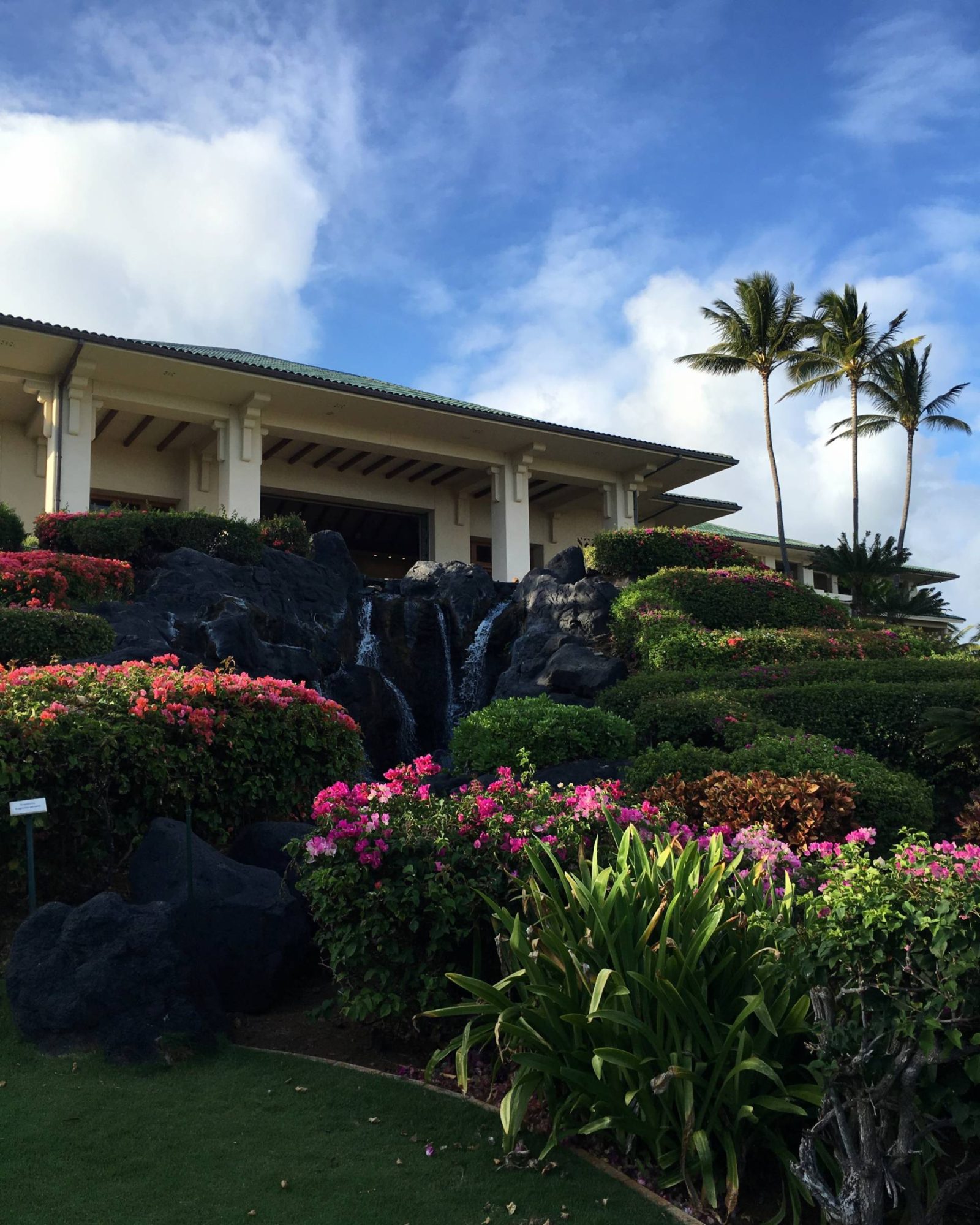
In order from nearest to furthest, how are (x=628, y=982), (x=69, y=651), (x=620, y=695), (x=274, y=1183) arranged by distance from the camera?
(x=274, y=1183), (x=628, y=982), (x=69, y=651), (x=620, y=695)

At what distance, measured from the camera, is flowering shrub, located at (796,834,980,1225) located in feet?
10.3

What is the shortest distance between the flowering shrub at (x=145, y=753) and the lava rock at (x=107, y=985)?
1.24m

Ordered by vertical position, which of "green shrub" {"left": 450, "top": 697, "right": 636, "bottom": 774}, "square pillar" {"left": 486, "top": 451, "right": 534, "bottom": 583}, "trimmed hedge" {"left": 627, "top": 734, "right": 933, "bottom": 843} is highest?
"square pillar" {"left": 486, "top": 451, "right": 534, "bottom": 583}

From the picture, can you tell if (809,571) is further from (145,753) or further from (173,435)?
(145,753)

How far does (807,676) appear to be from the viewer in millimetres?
11156

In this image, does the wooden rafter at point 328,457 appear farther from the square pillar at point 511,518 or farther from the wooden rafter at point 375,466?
the square pillar at point 511,518

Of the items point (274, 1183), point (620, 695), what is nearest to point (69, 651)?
point (620, 695)

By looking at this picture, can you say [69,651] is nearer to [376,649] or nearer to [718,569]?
[376,649]

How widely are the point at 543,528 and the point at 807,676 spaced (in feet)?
59.6

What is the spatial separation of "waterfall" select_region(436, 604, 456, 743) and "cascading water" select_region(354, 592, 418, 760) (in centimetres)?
53

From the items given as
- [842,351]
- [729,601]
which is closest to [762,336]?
[842,351]

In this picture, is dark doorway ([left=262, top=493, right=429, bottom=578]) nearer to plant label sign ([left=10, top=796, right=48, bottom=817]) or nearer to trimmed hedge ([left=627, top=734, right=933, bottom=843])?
trimmed hedge ([left=627, top=734, right=933, bottom=843])

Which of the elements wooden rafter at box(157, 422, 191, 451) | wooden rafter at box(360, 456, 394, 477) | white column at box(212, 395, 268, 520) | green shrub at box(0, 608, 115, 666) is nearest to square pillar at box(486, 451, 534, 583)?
wooden rafter at box(360, 456, 394, 477)

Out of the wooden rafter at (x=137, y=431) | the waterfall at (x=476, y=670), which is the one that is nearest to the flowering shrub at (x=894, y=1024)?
the waterfall at (x=476, y=670)
